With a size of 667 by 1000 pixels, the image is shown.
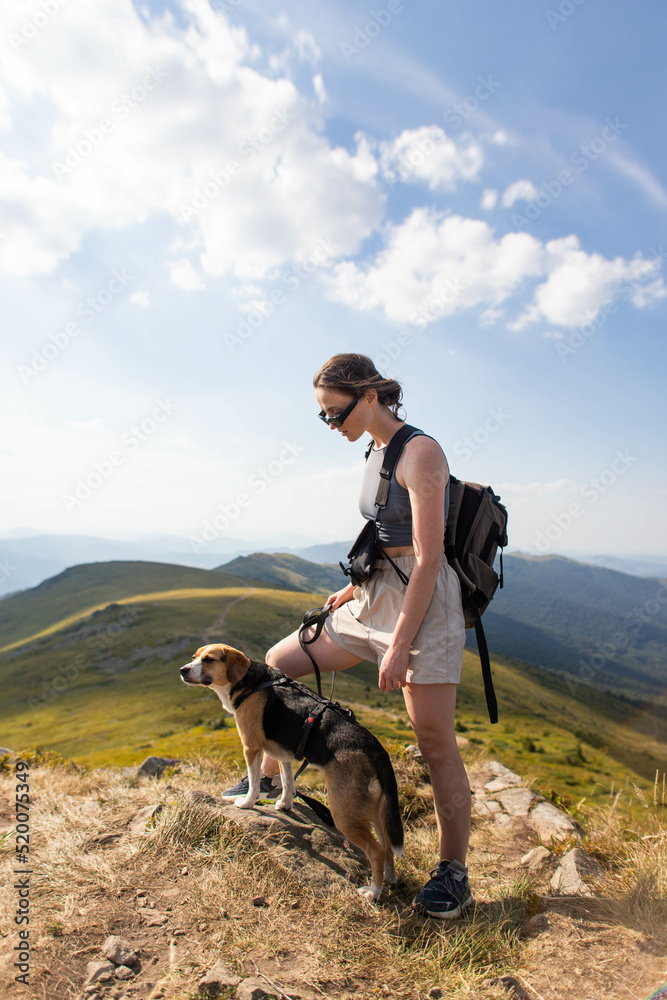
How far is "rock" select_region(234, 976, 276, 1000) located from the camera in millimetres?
2822

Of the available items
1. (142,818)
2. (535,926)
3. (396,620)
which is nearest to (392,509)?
(396,620)

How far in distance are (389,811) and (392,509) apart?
87.4 inches

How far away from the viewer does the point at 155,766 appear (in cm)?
721

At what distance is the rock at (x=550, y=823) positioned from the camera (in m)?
5.55

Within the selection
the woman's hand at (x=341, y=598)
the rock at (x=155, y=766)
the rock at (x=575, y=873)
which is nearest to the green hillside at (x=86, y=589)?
the rock at (x=155, y=766)

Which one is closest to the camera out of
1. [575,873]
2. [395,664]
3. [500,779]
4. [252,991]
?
[252,991]

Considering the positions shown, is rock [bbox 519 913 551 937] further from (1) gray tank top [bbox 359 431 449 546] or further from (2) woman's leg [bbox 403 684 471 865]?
(1) gray tank top [bbox 359 431 449 546]

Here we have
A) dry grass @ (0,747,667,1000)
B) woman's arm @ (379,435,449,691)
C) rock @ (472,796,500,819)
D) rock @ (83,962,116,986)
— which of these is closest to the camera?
rock @ (83,962,116,986)

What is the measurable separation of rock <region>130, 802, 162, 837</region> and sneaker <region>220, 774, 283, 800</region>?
658mm

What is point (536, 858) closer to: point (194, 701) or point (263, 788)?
point (263, 788)

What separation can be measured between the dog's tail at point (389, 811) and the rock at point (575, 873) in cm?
149

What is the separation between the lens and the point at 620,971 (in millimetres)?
3146

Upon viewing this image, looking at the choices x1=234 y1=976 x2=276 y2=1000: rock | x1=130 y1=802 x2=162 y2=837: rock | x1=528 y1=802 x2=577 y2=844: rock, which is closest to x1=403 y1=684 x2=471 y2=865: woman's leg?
x1=234 y1=976 x2=276 y2=1000: rock

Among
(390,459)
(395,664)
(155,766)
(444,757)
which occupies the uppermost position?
(390,459)
